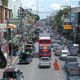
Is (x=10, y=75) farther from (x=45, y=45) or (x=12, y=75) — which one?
(x=45, y=45)

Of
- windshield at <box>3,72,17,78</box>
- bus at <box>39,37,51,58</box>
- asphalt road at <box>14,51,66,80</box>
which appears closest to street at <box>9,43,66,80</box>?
asphalt road at <box>14,51,66,80</box>

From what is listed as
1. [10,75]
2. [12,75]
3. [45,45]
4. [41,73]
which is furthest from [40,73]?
[45,45]

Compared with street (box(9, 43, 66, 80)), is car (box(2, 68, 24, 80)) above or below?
above

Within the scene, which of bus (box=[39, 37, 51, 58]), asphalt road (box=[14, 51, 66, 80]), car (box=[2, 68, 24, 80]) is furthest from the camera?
bus (box=[39, 37, 51, 58])

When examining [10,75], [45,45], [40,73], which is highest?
[10,75]

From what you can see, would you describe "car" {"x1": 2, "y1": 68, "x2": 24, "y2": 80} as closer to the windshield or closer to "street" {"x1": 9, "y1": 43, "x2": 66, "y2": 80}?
the windshield

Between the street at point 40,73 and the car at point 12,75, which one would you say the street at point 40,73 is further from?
the car at point 12,75

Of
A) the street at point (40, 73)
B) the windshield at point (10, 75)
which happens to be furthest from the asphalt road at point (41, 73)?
the windshield at point (10, 75)

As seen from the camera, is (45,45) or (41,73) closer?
(41,73)

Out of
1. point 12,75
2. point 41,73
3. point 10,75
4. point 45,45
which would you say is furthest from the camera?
point 45,45

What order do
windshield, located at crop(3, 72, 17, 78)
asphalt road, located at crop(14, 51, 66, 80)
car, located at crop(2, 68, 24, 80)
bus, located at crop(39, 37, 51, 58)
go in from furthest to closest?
bus, located at crop(39, 37, 51, 58)
asphalt road, located at crop(14, 51, 66, 80)
windshield, located at crop(3, 72, 17, 78)
car, located at crop(2, 68, 24, 80)

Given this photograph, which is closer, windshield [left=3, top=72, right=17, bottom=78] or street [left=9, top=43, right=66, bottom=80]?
windshield [left=3, top=72, right=17, bottom=78]

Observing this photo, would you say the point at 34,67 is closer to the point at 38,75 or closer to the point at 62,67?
the point at 62,67

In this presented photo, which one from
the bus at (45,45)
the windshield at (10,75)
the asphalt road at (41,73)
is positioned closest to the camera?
the windshield at (10,75)
